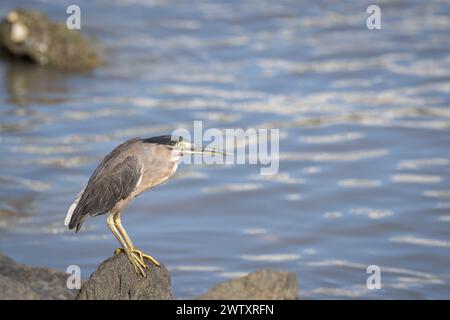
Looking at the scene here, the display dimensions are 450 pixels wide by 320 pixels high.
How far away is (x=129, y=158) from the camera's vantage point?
24.7 ft

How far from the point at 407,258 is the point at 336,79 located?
23.1ft

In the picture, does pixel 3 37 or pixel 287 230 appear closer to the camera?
pixel 287 230

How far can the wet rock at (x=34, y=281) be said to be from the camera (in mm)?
8555

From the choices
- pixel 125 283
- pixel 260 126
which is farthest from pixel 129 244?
pixel 260 126

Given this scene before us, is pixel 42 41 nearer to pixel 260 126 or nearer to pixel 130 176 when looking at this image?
pixel 260 126

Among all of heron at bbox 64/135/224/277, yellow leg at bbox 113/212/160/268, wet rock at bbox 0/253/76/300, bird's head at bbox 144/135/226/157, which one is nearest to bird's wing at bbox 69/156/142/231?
heron at bbox 64/135/224/277

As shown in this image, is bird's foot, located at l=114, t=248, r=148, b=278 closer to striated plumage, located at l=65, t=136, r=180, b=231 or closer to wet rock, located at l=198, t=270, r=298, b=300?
striated plumage, located at l=65, t=136, r=180, b=231

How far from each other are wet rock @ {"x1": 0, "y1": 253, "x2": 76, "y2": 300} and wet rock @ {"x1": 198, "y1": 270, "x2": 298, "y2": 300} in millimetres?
1357

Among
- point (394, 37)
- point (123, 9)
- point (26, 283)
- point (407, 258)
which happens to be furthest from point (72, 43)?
point (26, 283)

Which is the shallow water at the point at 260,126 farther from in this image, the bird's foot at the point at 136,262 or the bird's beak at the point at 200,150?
the bird's beak at the point at 200,150

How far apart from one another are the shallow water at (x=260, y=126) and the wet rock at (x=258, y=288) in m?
1.26

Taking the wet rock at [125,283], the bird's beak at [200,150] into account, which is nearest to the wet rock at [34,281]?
the wet rock at [125,283]
